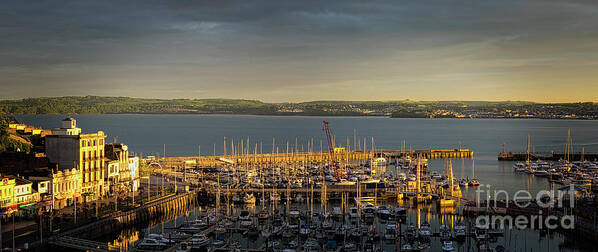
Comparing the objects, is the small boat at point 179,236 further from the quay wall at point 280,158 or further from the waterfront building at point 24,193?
the quay wall at point 280,158

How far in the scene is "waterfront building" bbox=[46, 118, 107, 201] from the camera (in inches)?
1858

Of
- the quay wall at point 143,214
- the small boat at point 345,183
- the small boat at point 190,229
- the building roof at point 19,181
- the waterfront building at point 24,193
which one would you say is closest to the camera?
the quay wall at point 143,214

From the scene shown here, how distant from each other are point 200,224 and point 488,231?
20.5 meters

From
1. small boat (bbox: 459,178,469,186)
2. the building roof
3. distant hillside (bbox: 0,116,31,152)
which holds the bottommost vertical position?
small boat (bbox: 459,178,469,186)

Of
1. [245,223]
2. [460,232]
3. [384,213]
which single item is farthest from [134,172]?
[460,232]

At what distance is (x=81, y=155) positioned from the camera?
155ft

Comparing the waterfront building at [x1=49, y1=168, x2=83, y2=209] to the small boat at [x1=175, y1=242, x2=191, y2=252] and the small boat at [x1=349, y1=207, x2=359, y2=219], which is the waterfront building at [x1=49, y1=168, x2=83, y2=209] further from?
the small boat at [x1=349, y1=207, x2=359, y2=219]

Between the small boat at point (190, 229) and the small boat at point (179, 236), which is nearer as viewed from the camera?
the small boat at point (179, 236)

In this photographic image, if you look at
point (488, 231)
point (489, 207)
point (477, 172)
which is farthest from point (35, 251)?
point (477, 172)

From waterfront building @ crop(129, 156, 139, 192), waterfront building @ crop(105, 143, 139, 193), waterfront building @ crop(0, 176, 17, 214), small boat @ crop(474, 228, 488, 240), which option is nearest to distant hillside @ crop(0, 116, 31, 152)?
waterfront building @ crop(105, 143, 139, 193)

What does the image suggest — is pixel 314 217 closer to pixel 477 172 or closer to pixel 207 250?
pixel 207 250

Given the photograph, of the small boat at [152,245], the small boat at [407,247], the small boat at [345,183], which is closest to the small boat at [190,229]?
the small boat at [152,245]

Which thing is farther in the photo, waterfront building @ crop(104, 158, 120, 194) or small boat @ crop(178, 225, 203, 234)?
→ waterfront building @ crop(104, 158, 120, 194)

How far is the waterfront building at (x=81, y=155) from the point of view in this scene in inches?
1858
